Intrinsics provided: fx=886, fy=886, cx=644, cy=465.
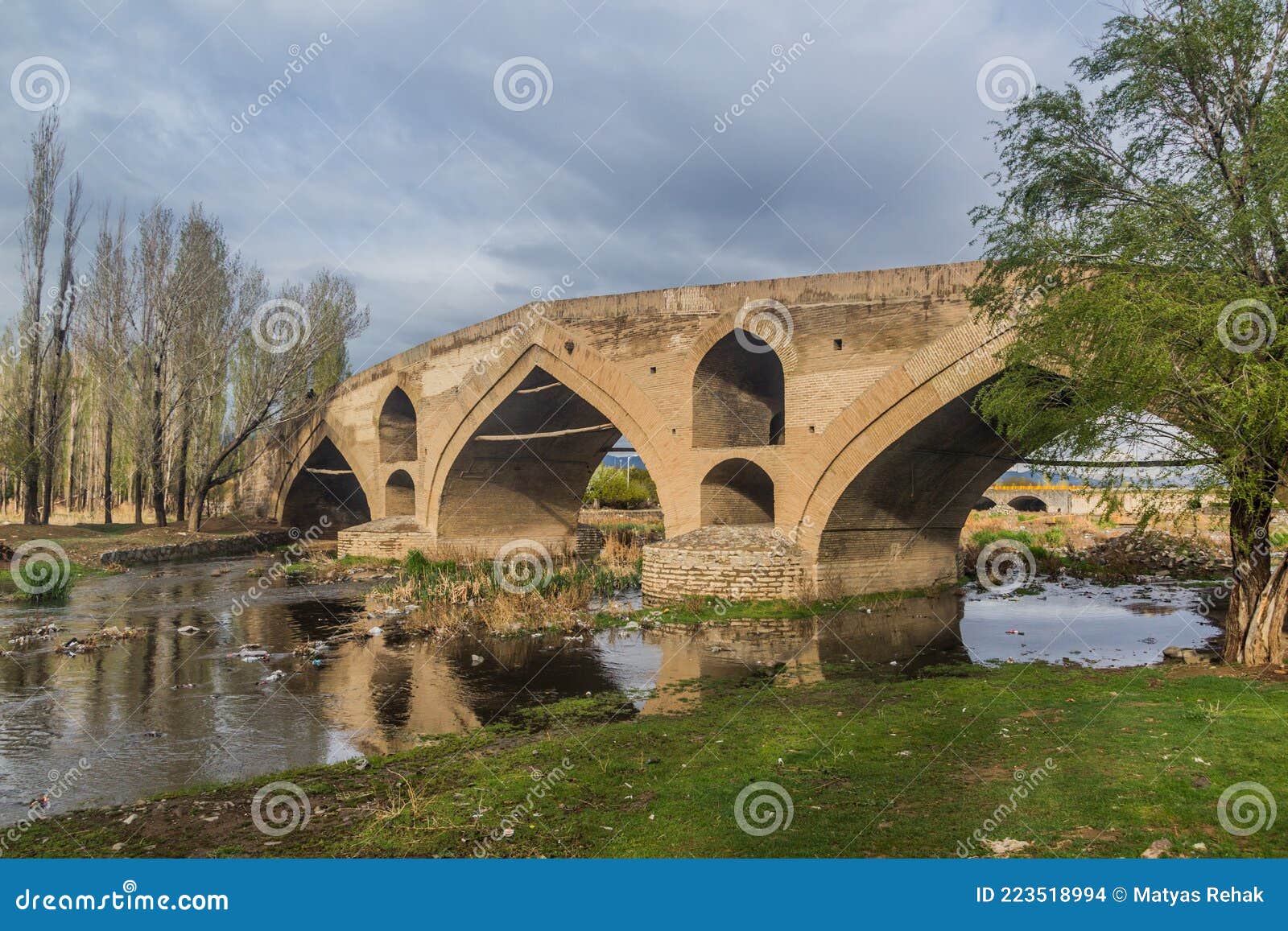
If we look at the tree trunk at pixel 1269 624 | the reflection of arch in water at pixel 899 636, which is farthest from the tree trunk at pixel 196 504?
the tree trunk at pixel 1269 624

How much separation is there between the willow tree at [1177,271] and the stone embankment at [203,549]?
75.7 feet

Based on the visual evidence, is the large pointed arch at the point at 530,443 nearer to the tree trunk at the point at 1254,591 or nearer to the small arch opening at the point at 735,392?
the small arch opening at the point at 735,392

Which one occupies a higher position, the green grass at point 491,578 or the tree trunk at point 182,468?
the tree trunk at point 182,468

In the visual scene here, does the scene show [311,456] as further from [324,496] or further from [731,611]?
[731,611]

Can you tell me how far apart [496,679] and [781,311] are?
28.5 ft

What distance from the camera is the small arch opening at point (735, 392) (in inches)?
693

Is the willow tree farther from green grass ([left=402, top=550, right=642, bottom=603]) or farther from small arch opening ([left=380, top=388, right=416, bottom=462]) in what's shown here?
small arch opening ([left=380, top=388, right=416, bottom=462])

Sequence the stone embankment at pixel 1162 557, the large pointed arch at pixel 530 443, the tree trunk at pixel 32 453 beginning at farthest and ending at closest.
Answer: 1. the tree trunk at pixel 32 453
2. the stone embankment at pixel 1162 557
3. the large pointed arch at pixel 530 443

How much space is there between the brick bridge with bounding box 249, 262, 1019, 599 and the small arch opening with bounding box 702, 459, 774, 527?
4 centimetres

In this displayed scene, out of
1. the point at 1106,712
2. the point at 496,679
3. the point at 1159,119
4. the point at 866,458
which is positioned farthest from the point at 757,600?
the point at 1159,119

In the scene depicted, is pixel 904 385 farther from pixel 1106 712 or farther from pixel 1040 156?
pixel 1106 712

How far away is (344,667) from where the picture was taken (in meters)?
11.6

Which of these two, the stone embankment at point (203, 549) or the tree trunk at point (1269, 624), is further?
the stone embankment at point (203, 549)

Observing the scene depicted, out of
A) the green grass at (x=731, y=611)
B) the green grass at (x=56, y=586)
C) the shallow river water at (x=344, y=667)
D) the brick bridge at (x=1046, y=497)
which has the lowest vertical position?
the shallow river water at (x=344, y=667)
